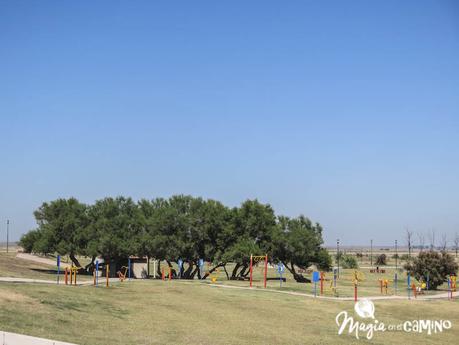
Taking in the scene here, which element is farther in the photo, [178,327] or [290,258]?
[290,258]

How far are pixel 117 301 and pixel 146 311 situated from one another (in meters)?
2.57

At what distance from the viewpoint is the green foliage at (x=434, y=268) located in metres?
56.1

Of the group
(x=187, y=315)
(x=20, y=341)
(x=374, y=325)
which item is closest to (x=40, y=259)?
(x=187, y=315)

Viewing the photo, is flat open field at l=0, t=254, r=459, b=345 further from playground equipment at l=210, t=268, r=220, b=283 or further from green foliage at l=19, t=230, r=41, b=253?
green foliage at l=19, t=230, r=41, b=253

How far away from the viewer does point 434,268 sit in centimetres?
5656

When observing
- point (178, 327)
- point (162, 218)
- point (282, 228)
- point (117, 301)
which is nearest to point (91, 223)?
point (162, 218)

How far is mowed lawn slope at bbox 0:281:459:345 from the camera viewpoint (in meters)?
21.9

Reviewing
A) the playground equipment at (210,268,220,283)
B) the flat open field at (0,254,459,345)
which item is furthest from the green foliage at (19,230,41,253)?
the flat open field at (0,254,459,345)

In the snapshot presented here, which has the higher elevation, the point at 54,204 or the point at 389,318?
the point at 54,204

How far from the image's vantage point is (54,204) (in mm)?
61812

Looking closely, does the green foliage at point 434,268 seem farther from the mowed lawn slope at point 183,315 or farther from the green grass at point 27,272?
the green grass at point 27,272

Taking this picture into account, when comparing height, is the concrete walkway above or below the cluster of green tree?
below

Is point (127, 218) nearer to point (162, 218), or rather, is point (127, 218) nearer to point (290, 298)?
point (162, 218)

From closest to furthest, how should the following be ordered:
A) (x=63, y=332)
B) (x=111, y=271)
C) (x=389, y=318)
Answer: (x=63, y=332) < (x=389, y=318) < (x=111, y=271)
